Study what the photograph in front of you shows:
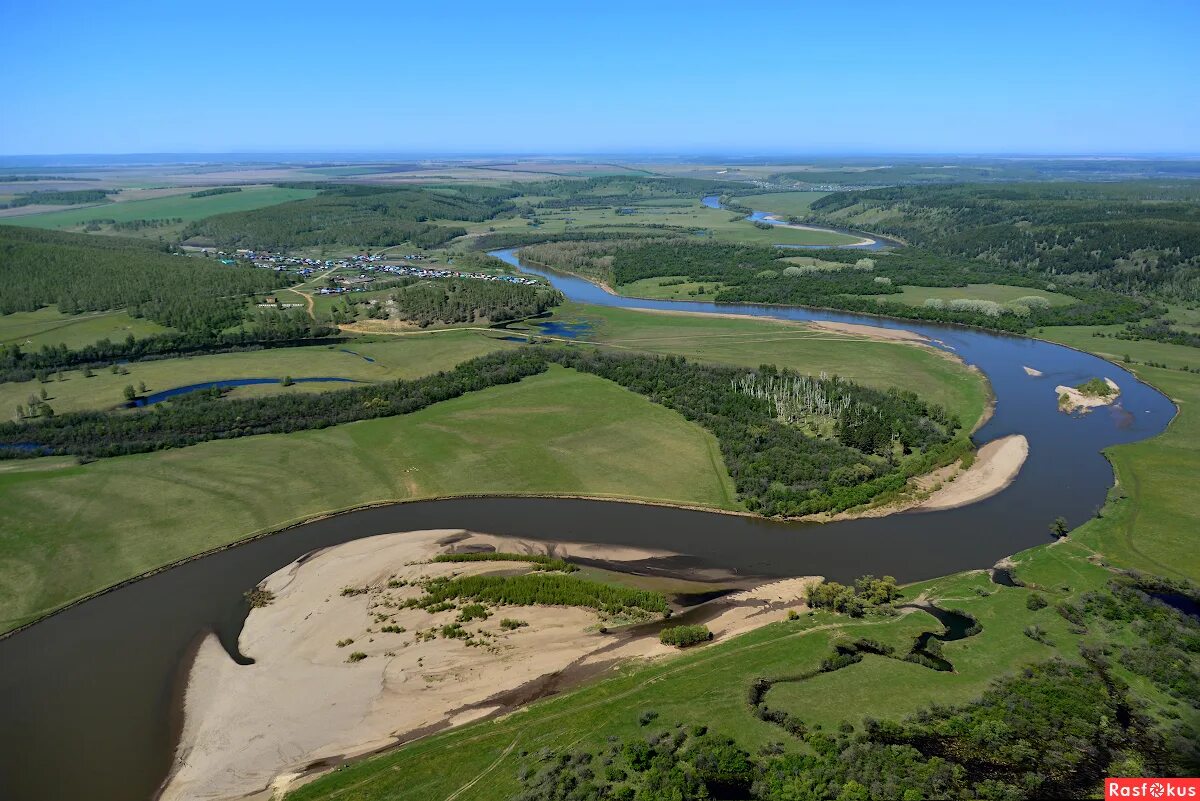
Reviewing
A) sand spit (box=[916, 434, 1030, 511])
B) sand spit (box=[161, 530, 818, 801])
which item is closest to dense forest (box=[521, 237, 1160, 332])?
sand spit (box=[916, 434, 1030, 511])

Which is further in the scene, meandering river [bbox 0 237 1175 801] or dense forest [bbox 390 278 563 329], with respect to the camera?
dense forest [bbox 390 278 563 329]

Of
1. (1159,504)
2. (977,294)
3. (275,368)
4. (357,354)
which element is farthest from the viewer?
(977,294)

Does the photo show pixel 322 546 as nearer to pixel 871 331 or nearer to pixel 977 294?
pixel 871 331

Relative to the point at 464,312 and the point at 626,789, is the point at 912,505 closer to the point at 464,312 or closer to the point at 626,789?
the point at 626,789

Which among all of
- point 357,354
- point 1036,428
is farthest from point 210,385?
point 1036,428


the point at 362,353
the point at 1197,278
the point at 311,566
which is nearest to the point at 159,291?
the point at 362,353

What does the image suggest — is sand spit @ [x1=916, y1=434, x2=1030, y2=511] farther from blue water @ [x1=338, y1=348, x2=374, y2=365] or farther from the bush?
blue water @ [x1=338, y1=348, x2=374, y2=365]
